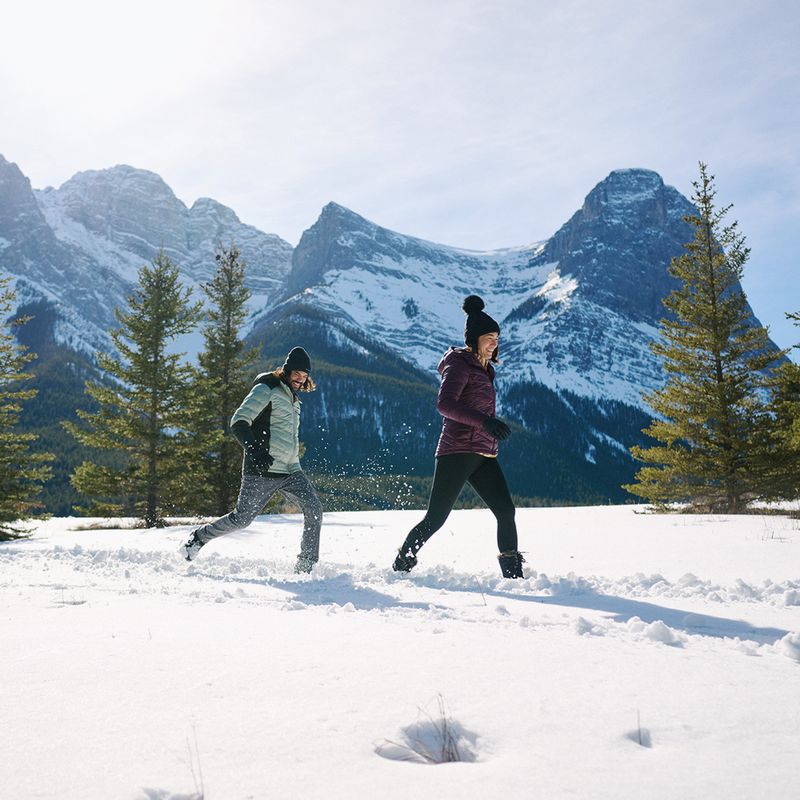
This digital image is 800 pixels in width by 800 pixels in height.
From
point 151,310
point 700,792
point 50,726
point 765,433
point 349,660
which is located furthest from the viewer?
point 151,310

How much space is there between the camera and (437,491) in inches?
216

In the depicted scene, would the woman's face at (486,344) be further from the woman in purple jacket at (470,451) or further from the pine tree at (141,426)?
the pine tree at (141,426)

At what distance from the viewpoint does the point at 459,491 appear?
5543 mm

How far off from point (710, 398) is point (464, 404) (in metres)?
11.8

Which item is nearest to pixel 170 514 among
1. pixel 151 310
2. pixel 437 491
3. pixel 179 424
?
pixel 179 424

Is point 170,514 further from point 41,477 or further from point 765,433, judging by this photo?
point 765,433

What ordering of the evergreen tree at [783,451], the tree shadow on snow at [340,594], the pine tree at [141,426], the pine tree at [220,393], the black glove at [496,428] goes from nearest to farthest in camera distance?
the tree shadow on snow at [340,594] < the black glove at [496,428] < the evergreen tree at [783,451] < the pine tree at [141,426] < the pine tree at [220,393]

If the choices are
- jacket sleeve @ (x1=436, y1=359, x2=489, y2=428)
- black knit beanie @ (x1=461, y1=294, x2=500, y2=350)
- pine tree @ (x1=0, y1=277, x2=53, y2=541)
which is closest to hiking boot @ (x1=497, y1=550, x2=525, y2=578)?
jacket sleeve @ (x1=436, y1=359, x2=489, y2=428)

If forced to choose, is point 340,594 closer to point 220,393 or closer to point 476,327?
point 476,327

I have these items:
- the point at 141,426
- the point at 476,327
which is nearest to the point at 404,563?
the point at 476,327

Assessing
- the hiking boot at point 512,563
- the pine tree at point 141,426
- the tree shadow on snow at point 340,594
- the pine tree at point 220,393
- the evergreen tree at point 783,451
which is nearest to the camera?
the tree shadow on snow at point 340,594

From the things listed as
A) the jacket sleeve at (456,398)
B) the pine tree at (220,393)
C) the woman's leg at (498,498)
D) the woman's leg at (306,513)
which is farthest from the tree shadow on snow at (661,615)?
the pine tree at (220,393)

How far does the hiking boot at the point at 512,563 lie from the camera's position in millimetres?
5312

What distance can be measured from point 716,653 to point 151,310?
19.9m
